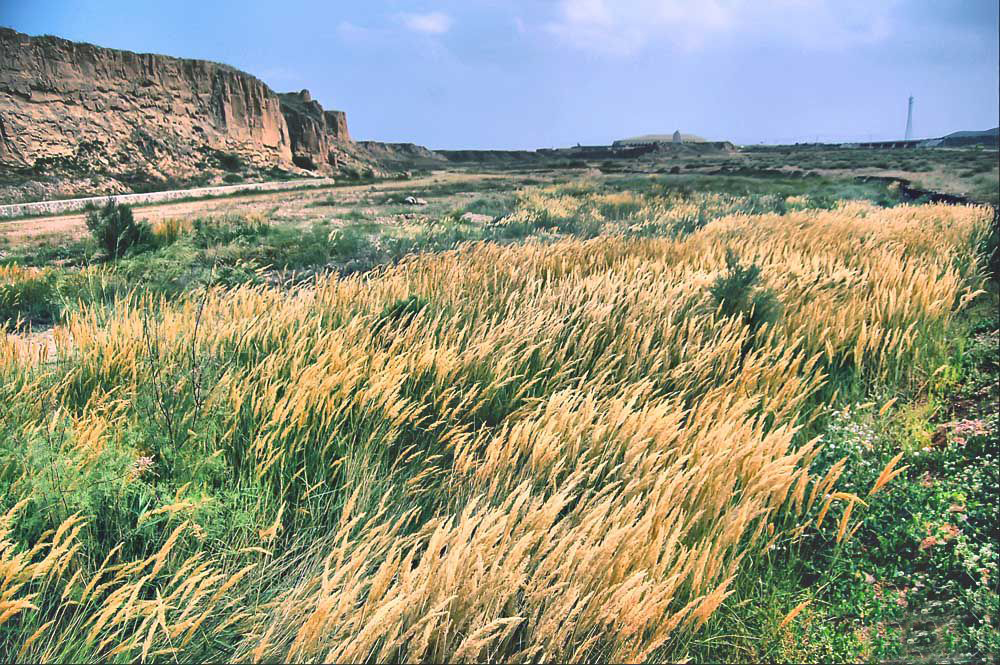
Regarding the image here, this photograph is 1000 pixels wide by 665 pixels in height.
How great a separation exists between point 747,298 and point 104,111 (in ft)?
57.2

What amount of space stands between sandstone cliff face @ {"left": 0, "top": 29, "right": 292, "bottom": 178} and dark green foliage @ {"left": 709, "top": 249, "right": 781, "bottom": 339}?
10126mm

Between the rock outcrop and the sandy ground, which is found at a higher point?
the rock outcrop

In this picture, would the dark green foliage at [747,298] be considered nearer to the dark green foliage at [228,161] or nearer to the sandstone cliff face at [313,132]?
the dark green foliage at [228,161]

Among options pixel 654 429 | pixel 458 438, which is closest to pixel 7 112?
pixel 458 438

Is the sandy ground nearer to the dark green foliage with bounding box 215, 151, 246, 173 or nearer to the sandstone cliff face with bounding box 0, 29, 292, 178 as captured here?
the sandstone cliff face with bounding box 0, 29, 292, 178

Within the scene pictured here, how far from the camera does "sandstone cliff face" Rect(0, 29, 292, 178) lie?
31.3ft

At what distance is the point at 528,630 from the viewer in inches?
48.3

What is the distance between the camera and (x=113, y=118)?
48.0 ft

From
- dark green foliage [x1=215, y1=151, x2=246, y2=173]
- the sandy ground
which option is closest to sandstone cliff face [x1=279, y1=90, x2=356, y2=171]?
dark green foliage [x1=215, y1=151, x2=246, y2=173]

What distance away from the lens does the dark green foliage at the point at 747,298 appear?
3.69 meters

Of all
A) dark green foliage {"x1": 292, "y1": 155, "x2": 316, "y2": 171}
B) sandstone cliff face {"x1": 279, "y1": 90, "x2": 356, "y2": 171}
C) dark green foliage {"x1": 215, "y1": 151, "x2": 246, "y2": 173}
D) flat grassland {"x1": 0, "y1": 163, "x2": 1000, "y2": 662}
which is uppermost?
sandstone cliff face {"x1": 279, "y1": 90, "x2": 356, "y2": 171}

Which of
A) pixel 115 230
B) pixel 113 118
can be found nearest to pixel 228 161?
pixel 113 118

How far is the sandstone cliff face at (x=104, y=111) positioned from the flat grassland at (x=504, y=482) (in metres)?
8.90

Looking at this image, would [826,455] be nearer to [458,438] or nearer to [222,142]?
[458,438]
